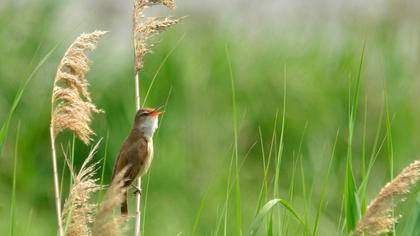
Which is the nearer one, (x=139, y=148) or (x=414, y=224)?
(x=414, y=224)

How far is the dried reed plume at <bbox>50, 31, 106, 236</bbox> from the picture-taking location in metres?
3.65

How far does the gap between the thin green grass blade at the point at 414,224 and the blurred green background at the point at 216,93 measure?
476cm

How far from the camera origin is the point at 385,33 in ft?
31.9

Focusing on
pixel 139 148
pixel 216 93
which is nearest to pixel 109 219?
pixel 139 148

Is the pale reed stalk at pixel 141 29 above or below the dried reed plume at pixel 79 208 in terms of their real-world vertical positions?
above

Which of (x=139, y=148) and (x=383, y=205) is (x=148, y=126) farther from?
(x=383, y=205)

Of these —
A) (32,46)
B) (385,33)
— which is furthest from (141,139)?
(385,33)

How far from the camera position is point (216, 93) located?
9531 mm

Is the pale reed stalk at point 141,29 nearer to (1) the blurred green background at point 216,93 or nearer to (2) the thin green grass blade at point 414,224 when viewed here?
(2) the thin green grass blade at point 414,224

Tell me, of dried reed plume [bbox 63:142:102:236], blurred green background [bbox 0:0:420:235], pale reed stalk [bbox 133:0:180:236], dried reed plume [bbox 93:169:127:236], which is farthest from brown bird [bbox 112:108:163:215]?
blurred green background [bbox 0:0:420:235]

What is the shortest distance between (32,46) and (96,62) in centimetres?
51

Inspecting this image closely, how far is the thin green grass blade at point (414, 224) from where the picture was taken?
3788 millimetres

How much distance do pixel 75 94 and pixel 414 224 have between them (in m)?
1.06

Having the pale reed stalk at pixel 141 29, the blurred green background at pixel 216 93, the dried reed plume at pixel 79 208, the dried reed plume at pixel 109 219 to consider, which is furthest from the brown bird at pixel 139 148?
the blurred green background at pixel 216 93
